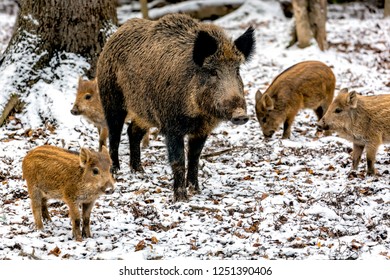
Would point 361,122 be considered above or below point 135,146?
above

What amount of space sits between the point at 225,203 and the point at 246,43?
1.82 m

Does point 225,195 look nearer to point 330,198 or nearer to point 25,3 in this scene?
point 330,198

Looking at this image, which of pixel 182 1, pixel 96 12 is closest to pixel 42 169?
pixel 96 12

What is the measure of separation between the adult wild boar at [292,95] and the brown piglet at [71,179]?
4223 mm

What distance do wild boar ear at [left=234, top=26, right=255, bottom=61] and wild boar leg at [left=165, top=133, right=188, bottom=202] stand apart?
1.20 metres

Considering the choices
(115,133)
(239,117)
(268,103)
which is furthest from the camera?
(268,103)

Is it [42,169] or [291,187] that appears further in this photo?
[291,187]

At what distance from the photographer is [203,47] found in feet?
23.2

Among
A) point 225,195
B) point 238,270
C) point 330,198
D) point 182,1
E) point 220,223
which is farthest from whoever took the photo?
point 182,1

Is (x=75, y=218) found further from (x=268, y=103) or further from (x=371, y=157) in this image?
(x=268, y=103)

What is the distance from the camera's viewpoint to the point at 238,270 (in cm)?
564

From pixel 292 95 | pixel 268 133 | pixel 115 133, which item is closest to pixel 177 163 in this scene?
pixel 115 133

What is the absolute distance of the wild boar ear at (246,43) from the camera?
7336 millimetres

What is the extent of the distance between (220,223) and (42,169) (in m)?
1.88
